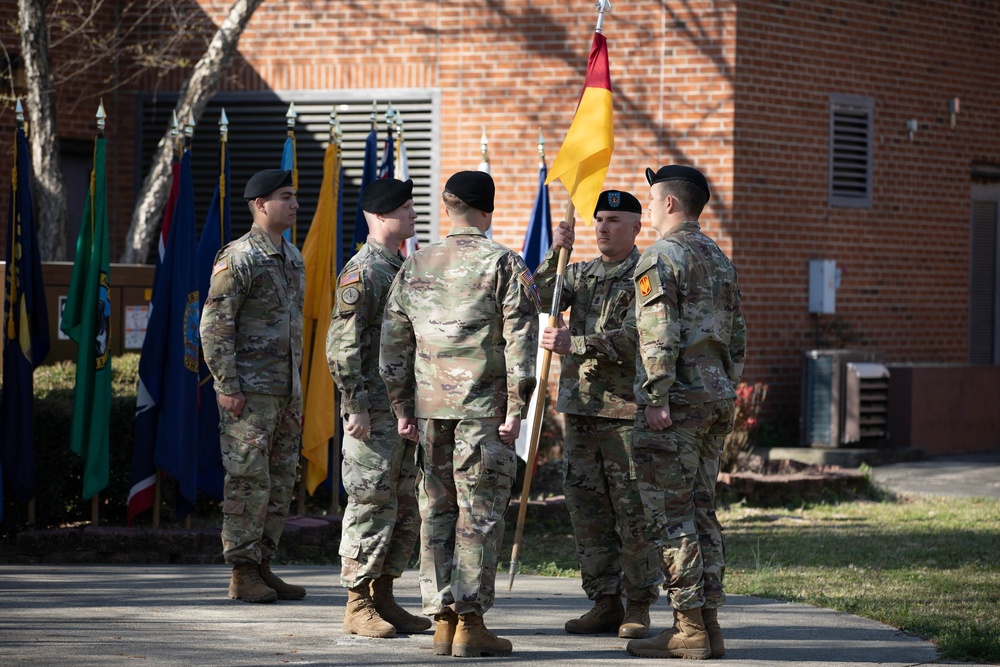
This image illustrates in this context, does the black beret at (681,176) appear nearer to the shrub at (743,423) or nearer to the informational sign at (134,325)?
the shrub at (743,423)

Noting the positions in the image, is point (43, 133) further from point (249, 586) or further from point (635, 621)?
point (635, 621)

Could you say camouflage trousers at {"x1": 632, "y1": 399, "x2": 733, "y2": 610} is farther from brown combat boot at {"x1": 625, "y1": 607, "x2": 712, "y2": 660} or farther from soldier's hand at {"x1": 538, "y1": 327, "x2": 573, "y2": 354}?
soldier's hand at {"x1": 538, "y1": 327, "x2": 573, "y2": 354}

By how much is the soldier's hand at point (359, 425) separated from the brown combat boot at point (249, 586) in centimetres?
124

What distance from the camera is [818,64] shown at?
45.7ft

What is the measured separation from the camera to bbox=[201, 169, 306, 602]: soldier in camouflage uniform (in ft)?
23.5

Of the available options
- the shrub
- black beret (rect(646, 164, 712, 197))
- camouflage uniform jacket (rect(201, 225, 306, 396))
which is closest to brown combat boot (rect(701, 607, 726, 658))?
black beret (rect(646, 164, 712, 197))

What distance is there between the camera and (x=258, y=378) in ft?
23.8

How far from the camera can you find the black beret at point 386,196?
21.8 feet

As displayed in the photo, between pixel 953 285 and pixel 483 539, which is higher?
pixel 953 285

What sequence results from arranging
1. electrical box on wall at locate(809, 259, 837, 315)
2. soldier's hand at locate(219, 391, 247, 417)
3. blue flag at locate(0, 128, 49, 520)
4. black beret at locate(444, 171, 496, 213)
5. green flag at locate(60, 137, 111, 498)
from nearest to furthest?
black beret at locate(444, 171, 496, 213)
soldier's hand at locate(219, 391, 247, 417)
blue flag at locate(0, 128, 49, 520)
green flag at locate(60, 137, 111, 498)
electrical box on wall at locate(809, 259, 837, 315)

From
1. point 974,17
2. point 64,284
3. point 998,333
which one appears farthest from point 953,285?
point 64,284

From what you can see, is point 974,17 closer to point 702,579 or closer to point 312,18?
point 312,18

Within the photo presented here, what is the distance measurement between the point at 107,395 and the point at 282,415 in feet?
6.86

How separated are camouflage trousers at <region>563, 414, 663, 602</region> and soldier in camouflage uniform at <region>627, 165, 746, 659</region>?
16.0 inches
